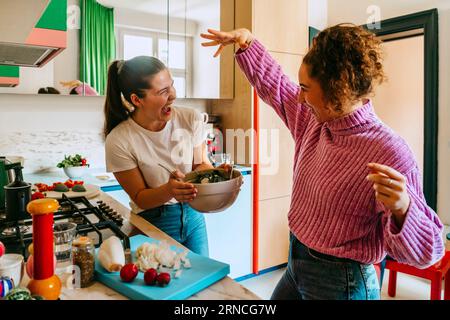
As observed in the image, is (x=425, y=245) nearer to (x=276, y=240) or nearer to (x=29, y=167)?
(x=276, y=240)

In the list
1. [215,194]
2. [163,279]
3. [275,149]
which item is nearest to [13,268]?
[163,279]

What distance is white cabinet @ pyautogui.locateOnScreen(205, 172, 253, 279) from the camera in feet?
9.29

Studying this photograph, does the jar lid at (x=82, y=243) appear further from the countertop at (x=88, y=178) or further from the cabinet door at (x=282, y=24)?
the cabinet door at (x=282, y=24)

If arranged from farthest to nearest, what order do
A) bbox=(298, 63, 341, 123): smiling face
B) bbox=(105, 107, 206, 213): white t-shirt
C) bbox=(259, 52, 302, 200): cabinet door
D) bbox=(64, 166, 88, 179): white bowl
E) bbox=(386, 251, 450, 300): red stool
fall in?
bbox=(259, 52, 302, 200): cabinet door
bbox=(64, 166, 88, 179): white bowl
bbox=(386, 251, 450, 300): red stool
bbox=(105, 107, 206, 213): white t-shirt
bbox=(298, 63, 341, 123): smiling face

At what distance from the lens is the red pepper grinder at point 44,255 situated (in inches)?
30.5

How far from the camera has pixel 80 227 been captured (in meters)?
1.24

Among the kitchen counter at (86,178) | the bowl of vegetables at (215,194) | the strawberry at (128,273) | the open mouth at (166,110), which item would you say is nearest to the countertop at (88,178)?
the kitchen counter at (86,178)

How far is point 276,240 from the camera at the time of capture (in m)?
3.16

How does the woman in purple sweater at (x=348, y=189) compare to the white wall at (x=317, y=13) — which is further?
the white wall at (x=317, y=13)

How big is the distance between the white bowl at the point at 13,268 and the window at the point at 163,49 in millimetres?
2210

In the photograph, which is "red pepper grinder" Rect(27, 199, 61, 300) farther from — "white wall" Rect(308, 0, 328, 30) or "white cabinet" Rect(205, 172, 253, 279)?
"white wall" Rect(308, 0, 328, 30)

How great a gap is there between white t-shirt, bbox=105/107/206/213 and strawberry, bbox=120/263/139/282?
628 mm

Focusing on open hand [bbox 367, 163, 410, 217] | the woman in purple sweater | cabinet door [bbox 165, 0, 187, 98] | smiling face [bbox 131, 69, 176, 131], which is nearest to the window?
cabinet door [bbox 165, 0, 187, 98]
